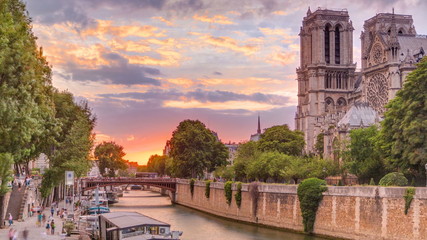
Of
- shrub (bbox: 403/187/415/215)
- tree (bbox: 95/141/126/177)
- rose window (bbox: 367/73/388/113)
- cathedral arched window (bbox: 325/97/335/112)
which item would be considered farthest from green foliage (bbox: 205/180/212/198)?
tree (bbox: 95/141/126/177)

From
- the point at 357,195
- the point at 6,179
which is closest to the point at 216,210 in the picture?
the point at 357,195

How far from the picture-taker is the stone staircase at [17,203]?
2031 inches

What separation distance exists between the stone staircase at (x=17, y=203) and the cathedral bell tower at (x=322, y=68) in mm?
94038

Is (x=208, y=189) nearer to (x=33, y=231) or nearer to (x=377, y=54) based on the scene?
(x=33, y=231)

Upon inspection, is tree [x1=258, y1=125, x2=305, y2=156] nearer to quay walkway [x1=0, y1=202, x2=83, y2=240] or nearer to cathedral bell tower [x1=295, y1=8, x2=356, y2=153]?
cathedral bell tower [x1=295, y1=8, x2=356, y2=153]

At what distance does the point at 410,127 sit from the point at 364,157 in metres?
19.7

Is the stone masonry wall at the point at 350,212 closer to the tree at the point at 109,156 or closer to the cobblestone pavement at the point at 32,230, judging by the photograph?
the cobblestone pavement at the point at 32,230

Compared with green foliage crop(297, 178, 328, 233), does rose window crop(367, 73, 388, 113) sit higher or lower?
higher

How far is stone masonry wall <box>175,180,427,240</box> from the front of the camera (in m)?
41.8

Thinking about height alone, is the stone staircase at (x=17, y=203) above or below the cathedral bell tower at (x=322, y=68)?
below

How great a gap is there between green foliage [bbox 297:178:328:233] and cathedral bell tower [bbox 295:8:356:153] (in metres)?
86.9

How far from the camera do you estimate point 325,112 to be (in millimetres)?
143000

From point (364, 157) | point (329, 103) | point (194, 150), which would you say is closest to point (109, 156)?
point (329, 103)

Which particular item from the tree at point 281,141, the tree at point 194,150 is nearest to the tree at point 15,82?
the tree at point 194,150
